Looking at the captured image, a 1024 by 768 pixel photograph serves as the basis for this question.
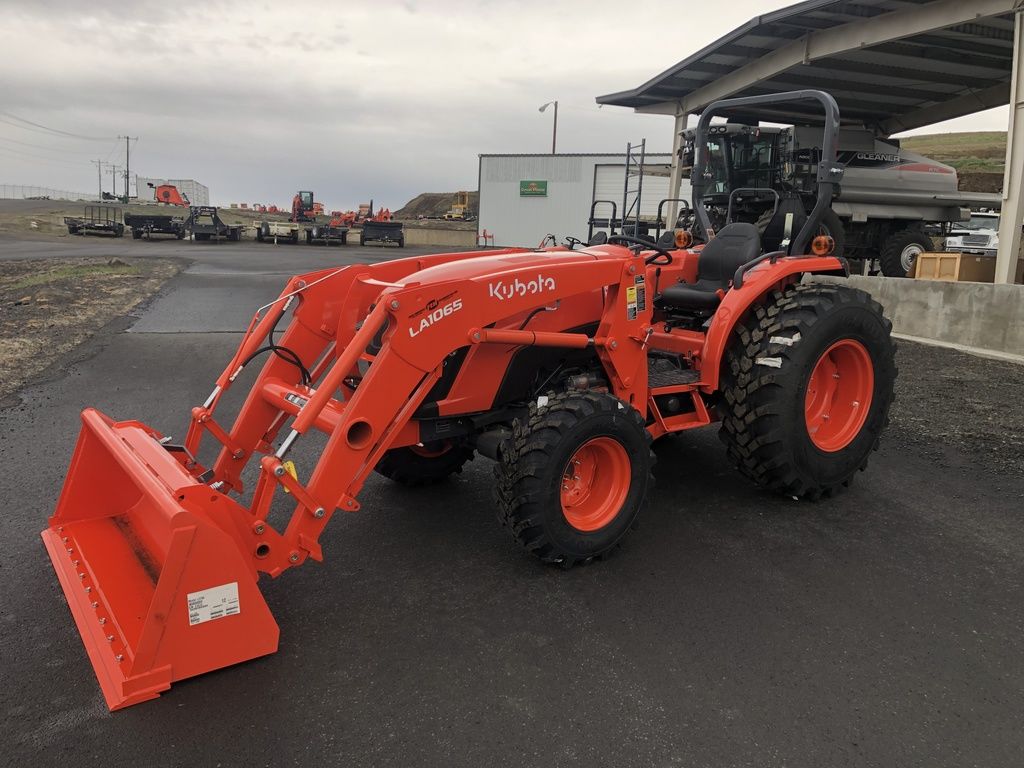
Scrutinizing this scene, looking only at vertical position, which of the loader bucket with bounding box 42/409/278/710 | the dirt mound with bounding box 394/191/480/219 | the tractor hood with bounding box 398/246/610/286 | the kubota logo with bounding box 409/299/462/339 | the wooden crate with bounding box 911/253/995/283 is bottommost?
the loader bucket with bounding box 42/409/278/710

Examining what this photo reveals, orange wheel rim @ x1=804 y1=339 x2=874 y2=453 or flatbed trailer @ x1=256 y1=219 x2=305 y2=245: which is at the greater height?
Result: flatbed trailer @ x1=256 y1=219 x2=305 y2=245

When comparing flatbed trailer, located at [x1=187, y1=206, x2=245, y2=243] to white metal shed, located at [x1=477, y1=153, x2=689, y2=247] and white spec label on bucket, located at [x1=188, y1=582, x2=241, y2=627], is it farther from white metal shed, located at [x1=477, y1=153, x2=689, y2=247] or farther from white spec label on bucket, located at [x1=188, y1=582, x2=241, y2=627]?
white spec label on bucket, located at [x1=188, y1=582, x2=241, y2=627]

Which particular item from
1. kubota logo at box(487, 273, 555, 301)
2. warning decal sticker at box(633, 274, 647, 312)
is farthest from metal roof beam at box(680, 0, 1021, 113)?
kubota logo at box(487, 273, 555, 301)

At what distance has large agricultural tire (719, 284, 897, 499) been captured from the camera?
4.04m

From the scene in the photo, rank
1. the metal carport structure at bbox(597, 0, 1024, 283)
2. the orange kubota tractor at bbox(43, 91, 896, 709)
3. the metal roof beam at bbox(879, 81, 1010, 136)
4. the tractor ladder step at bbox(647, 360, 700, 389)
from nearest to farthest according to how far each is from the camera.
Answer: the orange kubota tractor at bbox(43, 91, 896, 709) < the tractor ladder step at bbox(647, 360, 700, 389) < the metal carport structure at bbox(597, 0, 1024, 283) < the metal roof beam at bbox(879, 81, 1010, 136)

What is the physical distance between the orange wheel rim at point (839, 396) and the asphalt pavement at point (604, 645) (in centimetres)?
42

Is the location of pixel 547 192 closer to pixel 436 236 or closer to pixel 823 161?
pixel 436 236

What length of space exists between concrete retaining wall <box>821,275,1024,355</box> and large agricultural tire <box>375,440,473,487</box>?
25.9 ft

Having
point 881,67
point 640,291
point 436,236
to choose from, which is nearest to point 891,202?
point 881,67

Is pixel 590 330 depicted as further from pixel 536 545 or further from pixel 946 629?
pixel 946 629

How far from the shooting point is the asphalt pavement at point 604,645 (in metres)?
2.35

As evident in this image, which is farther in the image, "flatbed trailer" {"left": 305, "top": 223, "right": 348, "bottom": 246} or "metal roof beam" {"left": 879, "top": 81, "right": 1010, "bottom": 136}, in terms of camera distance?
"flatbed trailer" {"left": 305, "top": 223, "right": 348, "bottom": 246}

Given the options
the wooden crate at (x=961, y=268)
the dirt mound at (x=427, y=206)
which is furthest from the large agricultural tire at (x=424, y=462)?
the dirt mound at (x=427, y=206)

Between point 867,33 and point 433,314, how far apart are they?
1230 cm
